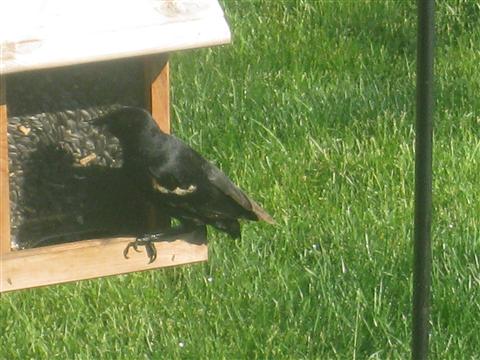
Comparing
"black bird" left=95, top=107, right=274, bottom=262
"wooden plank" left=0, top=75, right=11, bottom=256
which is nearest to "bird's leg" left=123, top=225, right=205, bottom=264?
"black bird" left=95, top=107, right=274, bottom=262

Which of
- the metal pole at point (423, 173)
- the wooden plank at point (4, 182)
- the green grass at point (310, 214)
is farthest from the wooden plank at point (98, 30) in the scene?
the green grass at point (310, 214)

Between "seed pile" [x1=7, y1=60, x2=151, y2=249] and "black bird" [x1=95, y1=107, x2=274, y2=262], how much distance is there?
87 millimetres

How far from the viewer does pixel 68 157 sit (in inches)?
107

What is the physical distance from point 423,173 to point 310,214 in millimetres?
2043

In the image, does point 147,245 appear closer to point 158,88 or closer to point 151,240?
point 151,240

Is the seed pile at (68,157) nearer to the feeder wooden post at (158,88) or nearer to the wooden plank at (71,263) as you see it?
the feeder wooden post at (158,88)

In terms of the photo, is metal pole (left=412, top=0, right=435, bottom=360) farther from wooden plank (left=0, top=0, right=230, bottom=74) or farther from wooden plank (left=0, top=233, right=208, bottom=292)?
wooden plank (left=0, top=233, right=208, bottom=292)

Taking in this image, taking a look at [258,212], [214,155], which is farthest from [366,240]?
[258,212]

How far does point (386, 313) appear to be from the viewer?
11.2 feet

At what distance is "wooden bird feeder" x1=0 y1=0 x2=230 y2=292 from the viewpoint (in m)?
2.19

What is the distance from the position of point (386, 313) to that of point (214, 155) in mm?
1051

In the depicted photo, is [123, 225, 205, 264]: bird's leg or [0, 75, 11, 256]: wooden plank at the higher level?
[0, 75, 11, 256]: wooden plank

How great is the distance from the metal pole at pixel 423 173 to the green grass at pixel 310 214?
1.39 metres

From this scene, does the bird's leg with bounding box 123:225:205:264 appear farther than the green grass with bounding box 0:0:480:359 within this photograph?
No
